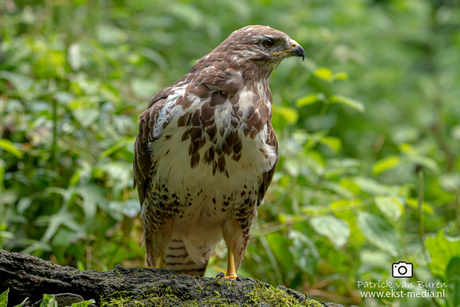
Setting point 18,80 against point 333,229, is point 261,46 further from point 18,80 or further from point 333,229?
point 18,80

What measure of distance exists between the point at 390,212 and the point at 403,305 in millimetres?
852

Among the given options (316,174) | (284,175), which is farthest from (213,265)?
(316,174)

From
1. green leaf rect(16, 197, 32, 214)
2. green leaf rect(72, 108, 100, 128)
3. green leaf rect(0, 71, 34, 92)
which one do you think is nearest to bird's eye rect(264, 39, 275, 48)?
green leaf rect(72, 108, 100, 128)

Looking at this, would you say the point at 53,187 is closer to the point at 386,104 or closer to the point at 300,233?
the point at 300,233

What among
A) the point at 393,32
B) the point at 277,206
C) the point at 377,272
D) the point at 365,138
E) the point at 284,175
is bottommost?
the point at 377,272

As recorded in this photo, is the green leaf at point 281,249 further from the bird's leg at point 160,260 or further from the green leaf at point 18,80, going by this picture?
the green leaf at point 18,80

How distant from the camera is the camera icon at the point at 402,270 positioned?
353 centimetres

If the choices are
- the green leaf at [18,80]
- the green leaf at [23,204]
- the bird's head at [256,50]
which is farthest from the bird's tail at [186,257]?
the green leaf at [18,80]

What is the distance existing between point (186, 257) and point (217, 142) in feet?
4.20

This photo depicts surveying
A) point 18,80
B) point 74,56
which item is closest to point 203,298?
point 74,56

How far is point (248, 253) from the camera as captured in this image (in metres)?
3.95

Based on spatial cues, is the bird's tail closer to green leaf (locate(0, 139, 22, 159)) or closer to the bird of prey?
the bird of prey

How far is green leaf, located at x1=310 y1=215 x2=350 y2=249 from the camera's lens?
327 centimetres

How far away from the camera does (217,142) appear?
2611 millimetres
